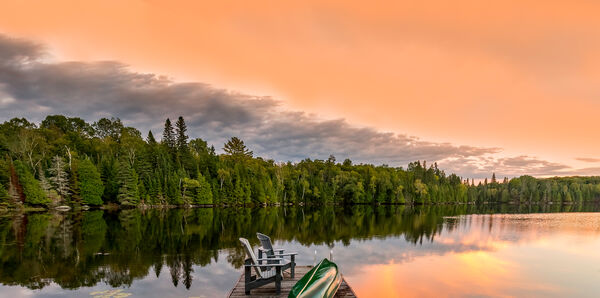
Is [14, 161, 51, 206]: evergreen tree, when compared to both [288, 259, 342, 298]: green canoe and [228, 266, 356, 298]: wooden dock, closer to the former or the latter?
[228, 266, 356, 298]: wooden dock

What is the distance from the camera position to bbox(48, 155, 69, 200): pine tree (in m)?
64.0

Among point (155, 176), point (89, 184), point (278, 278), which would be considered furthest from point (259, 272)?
point (155, 176)

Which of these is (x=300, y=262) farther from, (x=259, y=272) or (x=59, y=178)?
(x=59, y=178)

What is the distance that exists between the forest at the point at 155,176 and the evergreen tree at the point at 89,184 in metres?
0.18

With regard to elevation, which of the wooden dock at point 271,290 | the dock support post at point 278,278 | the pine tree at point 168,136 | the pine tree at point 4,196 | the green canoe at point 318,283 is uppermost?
the pine tree at point 168,136

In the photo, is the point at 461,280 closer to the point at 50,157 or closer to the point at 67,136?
the point at 50,157

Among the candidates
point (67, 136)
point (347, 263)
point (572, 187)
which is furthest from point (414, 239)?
point (572, 187)

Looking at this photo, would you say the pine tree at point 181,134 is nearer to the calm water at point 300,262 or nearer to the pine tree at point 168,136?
the pine tree at point 168,136

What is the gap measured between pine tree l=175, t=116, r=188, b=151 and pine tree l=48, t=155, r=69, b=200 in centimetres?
3196

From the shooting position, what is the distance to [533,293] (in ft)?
50.2

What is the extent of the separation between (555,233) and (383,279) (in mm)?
30609

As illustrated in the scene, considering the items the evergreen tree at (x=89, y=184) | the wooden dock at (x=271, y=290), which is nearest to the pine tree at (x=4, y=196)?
the evergreen tree at (x=89, y=184)

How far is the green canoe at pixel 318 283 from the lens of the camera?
7.72 meters

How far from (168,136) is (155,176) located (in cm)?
1961
